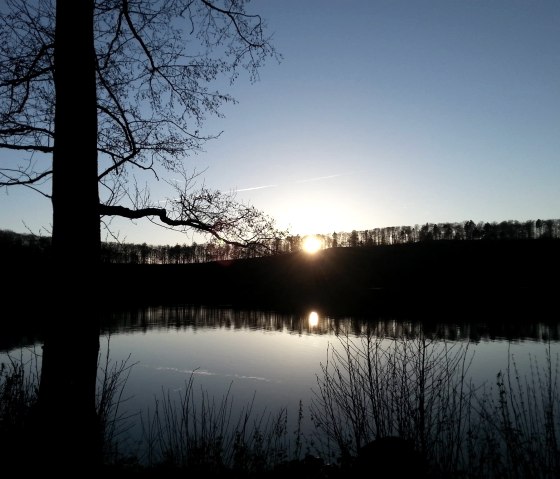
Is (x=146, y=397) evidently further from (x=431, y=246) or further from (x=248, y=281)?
(x=431, y=246)

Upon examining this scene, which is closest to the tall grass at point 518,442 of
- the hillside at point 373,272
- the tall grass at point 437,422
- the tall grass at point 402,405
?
the tall grass at point 437,422

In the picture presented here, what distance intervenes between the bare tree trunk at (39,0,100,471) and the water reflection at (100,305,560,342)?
21.3 meters

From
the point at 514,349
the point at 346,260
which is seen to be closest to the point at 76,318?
the point at 514,349

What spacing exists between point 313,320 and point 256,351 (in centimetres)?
1614

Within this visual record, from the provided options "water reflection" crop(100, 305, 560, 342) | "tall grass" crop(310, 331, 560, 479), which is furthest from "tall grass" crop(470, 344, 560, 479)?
"water reflection" crop(100, 305, 560, 342)

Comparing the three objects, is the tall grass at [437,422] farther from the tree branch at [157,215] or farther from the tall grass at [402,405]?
the tree branch at [157,215]

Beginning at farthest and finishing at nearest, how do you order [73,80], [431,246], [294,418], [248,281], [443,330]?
[431,246], [248,281], [443,330], [294,418], [73,80]

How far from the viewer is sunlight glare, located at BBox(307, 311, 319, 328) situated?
39.7 m

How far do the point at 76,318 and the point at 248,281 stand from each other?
102 m

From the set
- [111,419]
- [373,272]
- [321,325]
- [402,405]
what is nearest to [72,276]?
[402,405]

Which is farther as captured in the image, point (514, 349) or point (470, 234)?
point (470, 234)

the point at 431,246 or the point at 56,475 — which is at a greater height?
the point at 431,246

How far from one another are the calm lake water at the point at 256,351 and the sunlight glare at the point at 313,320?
0.16 meters

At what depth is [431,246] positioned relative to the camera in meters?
118
